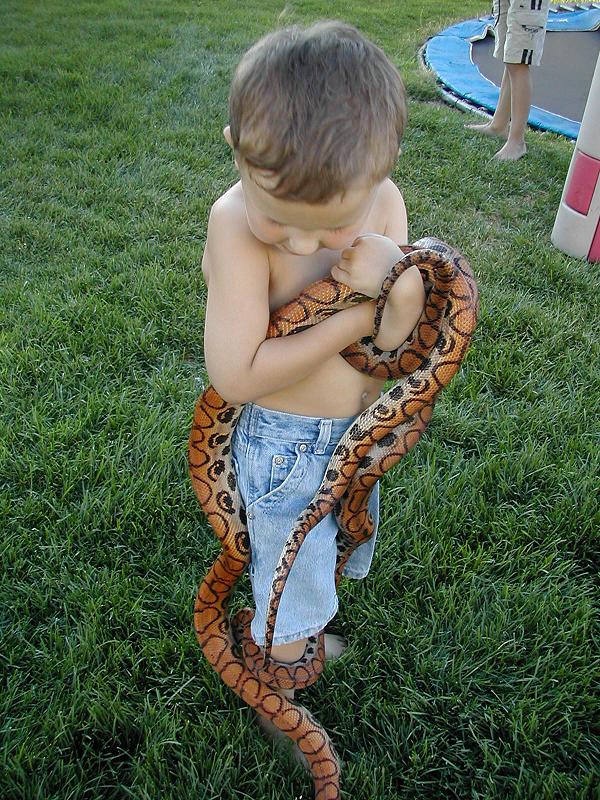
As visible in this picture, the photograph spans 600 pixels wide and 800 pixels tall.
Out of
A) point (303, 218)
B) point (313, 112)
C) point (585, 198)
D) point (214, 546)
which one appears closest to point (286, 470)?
point (303, 218)


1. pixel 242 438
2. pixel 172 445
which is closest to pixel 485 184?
pixel 172 445

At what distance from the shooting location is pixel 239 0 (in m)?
11.1

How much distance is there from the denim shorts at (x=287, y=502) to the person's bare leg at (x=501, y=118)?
6022mm

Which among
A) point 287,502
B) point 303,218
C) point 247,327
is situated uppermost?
point 303,218

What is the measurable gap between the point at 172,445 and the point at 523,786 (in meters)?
1.88

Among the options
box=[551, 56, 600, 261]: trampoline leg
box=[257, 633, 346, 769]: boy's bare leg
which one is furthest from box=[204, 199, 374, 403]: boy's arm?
box=[551, 56, 600, 261]: trampoline leg

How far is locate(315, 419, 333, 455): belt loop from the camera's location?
1849 millimetres

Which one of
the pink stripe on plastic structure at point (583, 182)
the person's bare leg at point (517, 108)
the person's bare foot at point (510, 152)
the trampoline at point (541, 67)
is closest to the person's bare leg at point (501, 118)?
the person's bare leg at point (517, 108)

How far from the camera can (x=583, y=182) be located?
5078 millimetres

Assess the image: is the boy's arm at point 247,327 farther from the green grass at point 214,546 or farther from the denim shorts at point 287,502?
the green grass at point 214,546

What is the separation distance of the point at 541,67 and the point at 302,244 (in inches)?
398

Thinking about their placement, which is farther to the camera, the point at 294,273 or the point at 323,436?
the point at 323,436

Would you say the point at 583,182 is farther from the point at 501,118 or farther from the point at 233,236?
the point at 233,236

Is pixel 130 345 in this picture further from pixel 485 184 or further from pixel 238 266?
pixel 485 184
